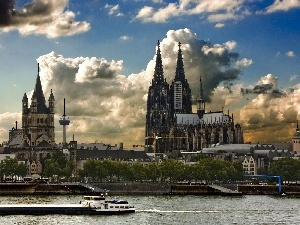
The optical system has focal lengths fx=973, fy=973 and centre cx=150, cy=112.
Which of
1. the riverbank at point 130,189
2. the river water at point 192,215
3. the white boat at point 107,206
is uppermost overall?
the riverbank at point 130,189

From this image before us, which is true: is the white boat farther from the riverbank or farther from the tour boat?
the riverbank

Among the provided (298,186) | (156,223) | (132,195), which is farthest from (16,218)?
(298,186)

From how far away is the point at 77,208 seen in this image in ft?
298

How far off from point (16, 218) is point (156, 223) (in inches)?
492

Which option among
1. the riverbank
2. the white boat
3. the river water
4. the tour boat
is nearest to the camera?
the river water

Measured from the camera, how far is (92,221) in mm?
83875

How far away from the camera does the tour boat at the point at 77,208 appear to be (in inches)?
3509

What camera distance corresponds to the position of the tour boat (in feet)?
292

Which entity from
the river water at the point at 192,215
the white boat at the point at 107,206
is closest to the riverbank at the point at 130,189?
the river water at the point at 192,215

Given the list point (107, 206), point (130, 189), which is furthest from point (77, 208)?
point (130, 189)

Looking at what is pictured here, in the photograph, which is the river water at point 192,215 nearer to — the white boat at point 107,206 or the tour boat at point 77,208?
the white boat at point 107,206

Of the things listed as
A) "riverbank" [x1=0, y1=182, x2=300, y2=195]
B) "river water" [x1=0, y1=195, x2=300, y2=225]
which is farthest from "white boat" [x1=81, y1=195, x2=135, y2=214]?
"riverbank" [x1=0, y1=182, x2=300, y2=195]

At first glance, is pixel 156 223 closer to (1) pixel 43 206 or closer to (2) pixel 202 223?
(2) pixel 202 223

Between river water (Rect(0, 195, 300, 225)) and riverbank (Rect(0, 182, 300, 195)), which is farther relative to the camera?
riverbank (Rect(0, 182, 300, 195))
